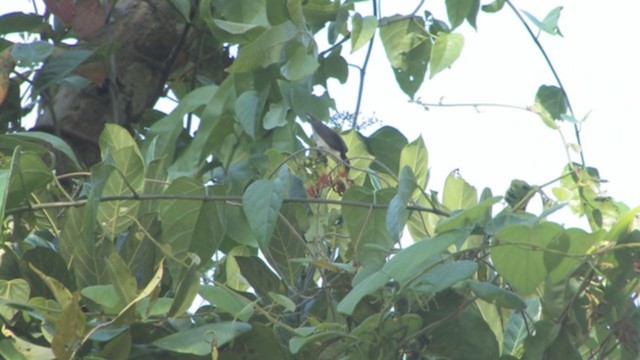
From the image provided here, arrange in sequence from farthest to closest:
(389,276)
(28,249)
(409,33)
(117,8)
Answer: (117,8) < (409,33) < (28,249) < (389,276)

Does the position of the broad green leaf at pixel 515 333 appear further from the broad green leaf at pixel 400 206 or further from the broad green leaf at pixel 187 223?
the broad green leaf at pixel 187 223

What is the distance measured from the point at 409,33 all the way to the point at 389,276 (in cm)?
44

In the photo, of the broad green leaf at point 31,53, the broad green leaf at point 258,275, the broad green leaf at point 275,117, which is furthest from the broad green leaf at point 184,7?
the broad green leaf at point 258,275

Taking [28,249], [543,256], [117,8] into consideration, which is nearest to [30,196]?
[28,249]

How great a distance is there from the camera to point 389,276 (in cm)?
66

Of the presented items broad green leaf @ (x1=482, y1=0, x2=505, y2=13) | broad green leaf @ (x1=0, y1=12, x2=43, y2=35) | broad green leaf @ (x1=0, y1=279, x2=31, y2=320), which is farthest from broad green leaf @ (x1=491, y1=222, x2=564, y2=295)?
broad green leaf @ (x1=0, y1=12, x2=43, y2=35)

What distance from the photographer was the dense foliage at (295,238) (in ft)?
2.25

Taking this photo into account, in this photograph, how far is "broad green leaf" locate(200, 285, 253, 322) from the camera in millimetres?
717

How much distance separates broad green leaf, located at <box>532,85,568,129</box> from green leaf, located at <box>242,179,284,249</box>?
10.8 inches

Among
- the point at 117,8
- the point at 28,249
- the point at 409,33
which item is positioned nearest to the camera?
the point at 28,249

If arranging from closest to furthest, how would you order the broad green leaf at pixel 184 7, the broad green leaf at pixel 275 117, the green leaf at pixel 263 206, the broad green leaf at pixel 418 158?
the green leaf at pixel 263 206, the broad green leaf at pixel 418 158, the broad green leaf at pixel 275 117, the broad green leaf at pixel 184 7

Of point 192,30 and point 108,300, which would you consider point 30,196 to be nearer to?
point 108,300

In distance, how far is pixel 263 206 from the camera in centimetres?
76

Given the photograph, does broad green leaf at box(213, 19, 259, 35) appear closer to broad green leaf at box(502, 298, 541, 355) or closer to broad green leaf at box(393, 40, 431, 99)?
broad green leaf at box(393, 40, 431, 99)
